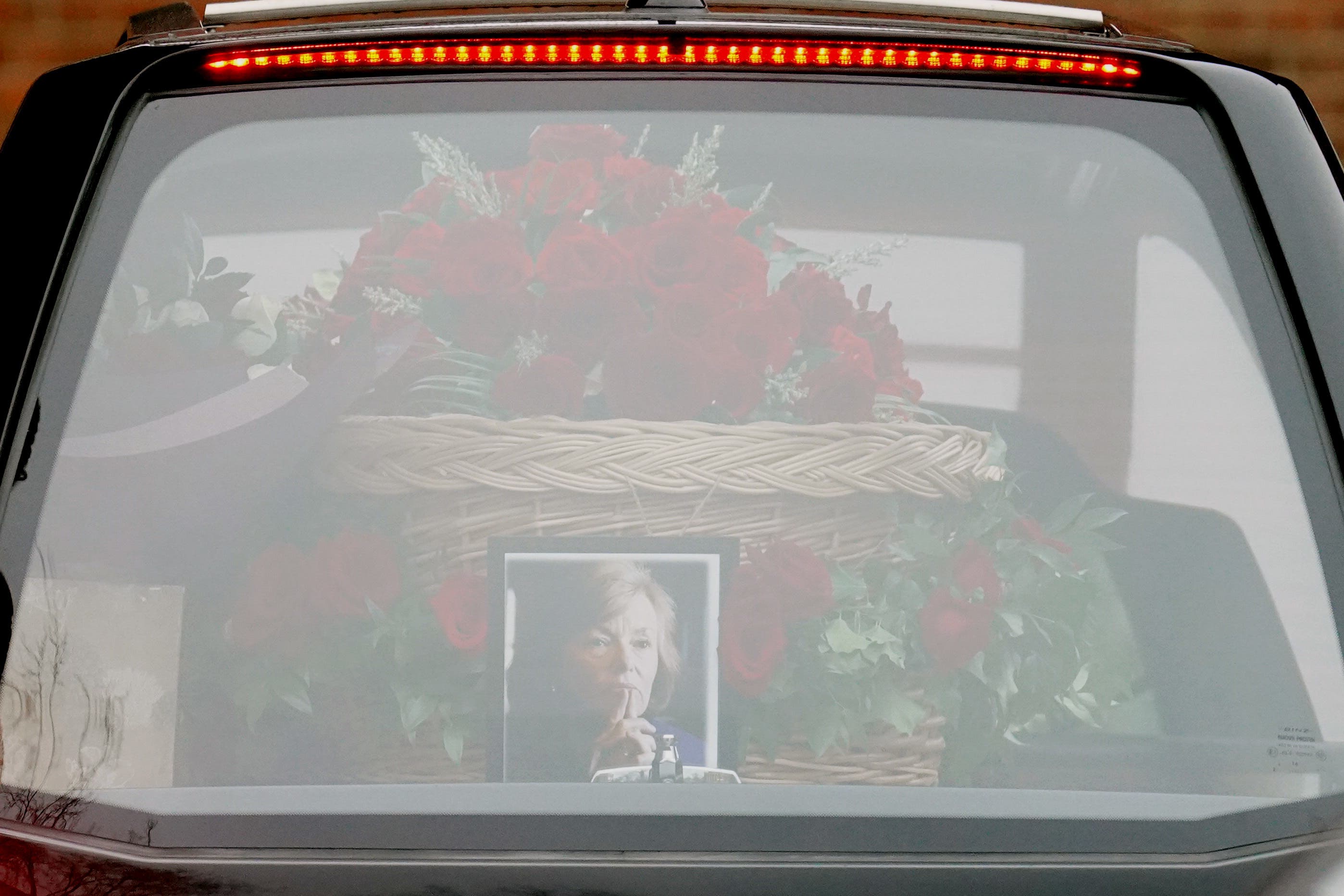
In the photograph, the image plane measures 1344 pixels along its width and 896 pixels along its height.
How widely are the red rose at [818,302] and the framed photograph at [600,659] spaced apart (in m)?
0.24

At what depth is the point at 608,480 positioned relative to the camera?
95 cm

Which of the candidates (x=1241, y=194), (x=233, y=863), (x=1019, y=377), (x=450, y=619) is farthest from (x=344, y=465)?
(x=1241, y=194)

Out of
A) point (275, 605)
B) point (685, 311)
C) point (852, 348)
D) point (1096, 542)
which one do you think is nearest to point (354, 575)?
point (275, 605)

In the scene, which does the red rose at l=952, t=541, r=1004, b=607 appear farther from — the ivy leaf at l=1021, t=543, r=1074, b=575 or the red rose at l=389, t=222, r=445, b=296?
the red rose at l=389, t=222, r=445, b=296

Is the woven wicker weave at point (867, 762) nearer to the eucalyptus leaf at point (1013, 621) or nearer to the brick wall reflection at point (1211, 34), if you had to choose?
the eucalyptus leaf at point (1013, 621)

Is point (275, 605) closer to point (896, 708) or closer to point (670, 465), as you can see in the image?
point (670, 465)

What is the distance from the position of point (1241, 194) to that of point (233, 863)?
76cm

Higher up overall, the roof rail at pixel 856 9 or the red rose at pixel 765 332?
the roof rail at pixel 856 9

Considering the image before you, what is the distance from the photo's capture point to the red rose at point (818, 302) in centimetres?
104

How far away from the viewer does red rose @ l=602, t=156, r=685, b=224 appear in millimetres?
994

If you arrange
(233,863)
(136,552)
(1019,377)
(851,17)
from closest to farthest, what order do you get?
(233,863) < (136,552) < (1019,377) < (851,17)

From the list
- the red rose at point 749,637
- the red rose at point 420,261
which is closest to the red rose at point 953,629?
the red rose at point 749,637

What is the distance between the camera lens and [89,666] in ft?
2.85

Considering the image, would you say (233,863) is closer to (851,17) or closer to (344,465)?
(344,465)
